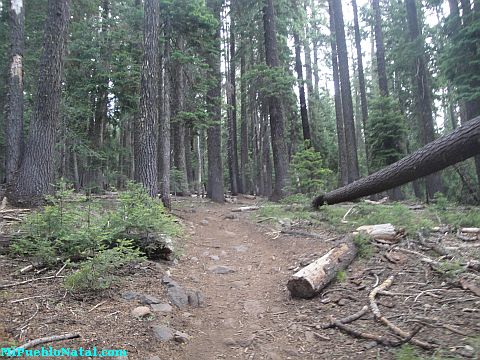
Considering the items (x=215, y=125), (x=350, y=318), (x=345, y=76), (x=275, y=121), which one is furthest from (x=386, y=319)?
(x=345, y=76)

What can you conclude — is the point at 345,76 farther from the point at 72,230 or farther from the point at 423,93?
the point at 72,230

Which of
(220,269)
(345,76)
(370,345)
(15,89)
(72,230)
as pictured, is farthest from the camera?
(345,76)

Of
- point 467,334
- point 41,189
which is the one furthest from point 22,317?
point 41,189

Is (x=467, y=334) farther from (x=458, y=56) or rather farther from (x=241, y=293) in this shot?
(x=458, y=56)

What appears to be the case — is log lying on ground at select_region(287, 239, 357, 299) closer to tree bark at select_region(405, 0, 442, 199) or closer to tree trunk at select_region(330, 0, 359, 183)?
tree bark at select_region(405, 0, 442, 199)

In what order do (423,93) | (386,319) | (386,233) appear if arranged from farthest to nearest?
(423,93) → (386,233) → (386,319)

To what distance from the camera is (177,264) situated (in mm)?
6465

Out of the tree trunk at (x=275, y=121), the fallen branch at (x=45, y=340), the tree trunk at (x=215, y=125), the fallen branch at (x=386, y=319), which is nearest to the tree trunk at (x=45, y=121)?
the fallen branch at (x=45, y=340)

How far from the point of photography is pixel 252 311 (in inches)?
191

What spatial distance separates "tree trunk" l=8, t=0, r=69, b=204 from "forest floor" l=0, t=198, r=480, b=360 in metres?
3.34

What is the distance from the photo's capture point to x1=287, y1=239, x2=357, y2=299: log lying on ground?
193 inches

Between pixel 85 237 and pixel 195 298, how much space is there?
1.82 meters

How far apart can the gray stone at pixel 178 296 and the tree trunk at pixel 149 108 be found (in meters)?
4.93

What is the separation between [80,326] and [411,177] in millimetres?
4920
